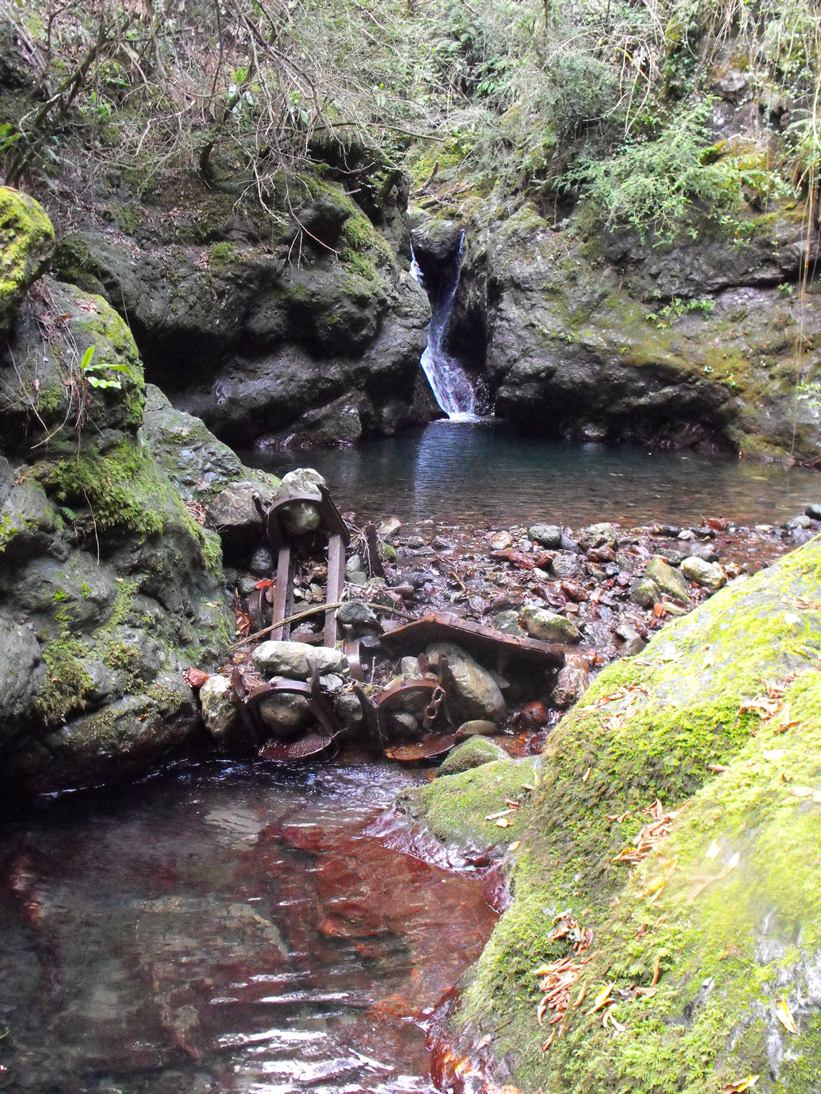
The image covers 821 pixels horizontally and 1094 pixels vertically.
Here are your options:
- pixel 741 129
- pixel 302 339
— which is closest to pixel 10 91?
pixel 302 339

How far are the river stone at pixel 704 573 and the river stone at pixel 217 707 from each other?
452 cm

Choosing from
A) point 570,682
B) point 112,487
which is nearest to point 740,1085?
point 570,682

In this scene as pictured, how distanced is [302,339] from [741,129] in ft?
29.9

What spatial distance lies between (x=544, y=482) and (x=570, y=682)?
21.6 ft

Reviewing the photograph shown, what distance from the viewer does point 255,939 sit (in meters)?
2.86

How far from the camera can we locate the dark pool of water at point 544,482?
375 inches

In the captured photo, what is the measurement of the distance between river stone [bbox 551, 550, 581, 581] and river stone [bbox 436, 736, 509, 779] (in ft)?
9.86

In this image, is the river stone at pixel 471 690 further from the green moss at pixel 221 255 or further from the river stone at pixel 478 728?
the green moss at pixel 221 255

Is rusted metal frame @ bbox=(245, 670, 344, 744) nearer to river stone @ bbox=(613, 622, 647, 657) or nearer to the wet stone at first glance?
river stone @ bbox=(613, 622, 647, 657)

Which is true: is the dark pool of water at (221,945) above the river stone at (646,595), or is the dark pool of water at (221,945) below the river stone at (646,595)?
below

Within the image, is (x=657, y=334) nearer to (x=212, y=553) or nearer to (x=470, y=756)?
(x=212, y=553)

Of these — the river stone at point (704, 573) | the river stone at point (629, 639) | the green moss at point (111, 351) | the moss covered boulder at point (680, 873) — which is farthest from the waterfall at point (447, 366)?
the moss covered boulder at point (680, 873)

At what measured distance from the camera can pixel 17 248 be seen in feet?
13.5

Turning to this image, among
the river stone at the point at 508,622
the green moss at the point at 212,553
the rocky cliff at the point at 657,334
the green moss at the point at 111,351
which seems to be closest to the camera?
the green moss at the point at 111,351
